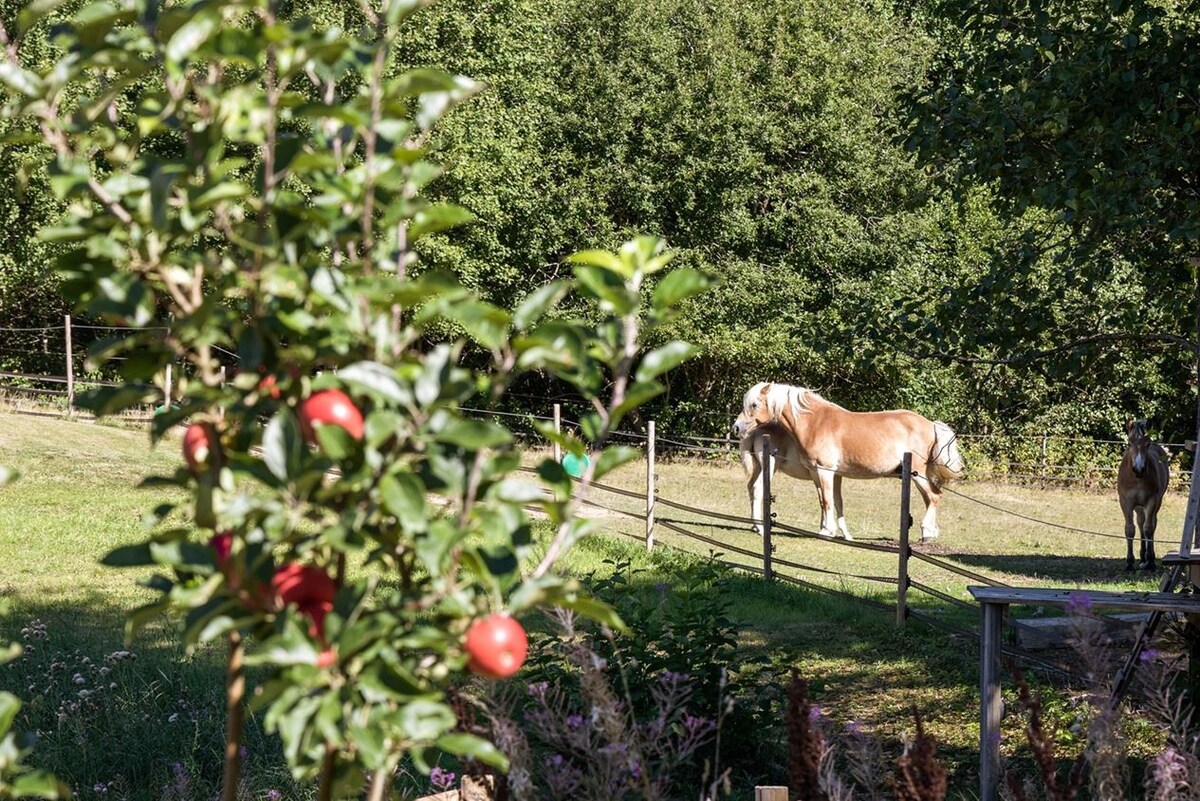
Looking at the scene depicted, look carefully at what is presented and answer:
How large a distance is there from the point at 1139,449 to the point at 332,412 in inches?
495

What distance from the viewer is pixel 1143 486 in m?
12.6

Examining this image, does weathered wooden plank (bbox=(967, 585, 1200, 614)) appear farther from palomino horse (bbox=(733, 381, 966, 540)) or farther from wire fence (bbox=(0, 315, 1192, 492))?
wire fence (bbox=(0, 315, 1192, 492))

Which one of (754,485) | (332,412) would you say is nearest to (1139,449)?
(754,485)

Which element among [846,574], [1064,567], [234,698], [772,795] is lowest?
[1064,567]

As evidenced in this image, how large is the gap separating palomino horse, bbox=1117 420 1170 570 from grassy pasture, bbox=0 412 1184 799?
0.42m

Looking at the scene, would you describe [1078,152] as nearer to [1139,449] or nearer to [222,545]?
[222,545]

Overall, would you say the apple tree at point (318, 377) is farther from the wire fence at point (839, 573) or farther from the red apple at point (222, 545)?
the wire fence at point (839, 573)

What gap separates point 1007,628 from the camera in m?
7.54

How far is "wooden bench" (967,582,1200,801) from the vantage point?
14.1 ft

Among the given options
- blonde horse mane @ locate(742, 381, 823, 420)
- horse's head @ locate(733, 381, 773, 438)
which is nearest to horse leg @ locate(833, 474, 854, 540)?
blonde horse mane @ locate(742, 381, 823, 420)

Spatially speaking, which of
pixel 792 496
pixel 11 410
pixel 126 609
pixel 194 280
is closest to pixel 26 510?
pixel 126 609

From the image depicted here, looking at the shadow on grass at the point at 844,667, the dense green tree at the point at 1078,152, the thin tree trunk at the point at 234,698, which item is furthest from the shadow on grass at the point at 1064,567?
the thin tree trunk at the point at 234,698

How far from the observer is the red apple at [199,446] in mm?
1504

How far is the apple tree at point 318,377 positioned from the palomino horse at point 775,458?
13.5 meters
